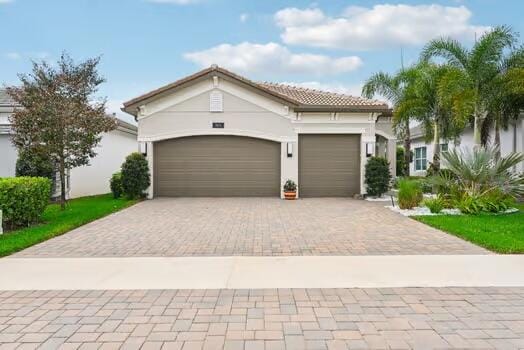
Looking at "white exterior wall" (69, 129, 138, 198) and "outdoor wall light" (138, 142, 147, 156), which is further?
"white exterior wall" (69, 129, 138, 198)

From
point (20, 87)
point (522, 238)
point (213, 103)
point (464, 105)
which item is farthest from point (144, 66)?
point (522, 238)

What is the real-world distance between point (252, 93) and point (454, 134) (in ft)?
35.6

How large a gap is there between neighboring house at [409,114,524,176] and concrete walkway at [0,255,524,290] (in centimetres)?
1128

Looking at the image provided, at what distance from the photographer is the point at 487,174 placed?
12.7 meters

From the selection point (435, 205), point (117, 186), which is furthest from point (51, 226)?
point (435, 205)

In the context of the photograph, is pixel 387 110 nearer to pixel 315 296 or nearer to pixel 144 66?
pixel 144 66

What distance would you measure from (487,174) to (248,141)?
30.5 ft

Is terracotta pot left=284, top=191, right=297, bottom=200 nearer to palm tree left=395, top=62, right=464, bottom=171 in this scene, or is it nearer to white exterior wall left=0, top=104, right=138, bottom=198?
palm tree left=395, top=62, right=464, bottom=171

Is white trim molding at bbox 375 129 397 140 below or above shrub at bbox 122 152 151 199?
above

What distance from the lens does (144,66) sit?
784 inches

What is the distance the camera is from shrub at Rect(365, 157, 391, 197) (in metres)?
17.1

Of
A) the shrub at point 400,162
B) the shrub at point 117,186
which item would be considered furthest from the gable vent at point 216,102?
the shrub at point 400,162

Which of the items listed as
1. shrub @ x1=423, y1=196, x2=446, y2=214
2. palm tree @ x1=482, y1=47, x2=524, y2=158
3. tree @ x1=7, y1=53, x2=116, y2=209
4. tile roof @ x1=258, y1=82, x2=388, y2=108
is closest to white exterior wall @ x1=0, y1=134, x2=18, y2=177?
tree @ x1=7, y1=53, x2=116, y2=209

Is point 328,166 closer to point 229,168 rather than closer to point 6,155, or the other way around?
point 229,168
